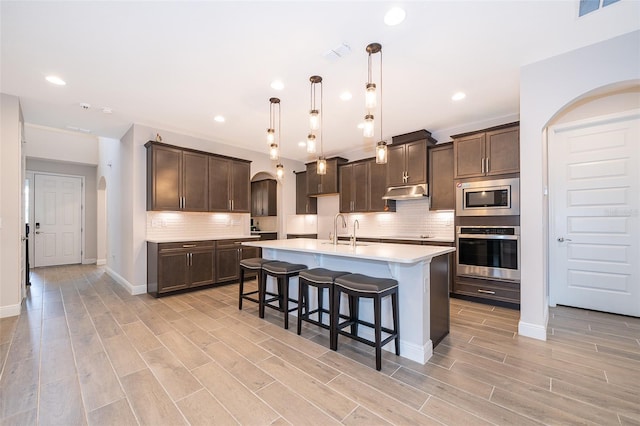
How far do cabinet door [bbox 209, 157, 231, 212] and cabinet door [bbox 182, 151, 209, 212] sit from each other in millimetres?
92

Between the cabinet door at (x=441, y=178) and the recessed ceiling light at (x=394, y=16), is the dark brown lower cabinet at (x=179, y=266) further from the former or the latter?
the recessed ceiling light at (x=394, y=16)

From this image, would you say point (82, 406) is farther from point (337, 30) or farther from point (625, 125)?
point (625, 125)

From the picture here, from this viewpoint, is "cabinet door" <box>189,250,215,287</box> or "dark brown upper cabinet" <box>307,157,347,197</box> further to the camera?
"dark brown upper cabinet" <box>307,157,347,197</box>

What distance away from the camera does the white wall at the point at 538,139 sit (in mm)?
2537

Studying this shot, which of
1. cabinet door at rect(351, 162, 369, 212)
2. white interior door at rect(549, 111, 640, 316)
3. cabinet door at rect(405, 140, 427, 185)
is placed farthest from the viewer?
cabinet door at rect(351, 162, 369, 212)

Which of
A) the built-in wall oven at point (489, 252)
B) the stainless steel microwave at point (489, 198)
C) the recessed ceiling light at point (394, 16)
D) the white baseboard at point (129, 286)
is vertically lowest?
the white baseboard at point (129, 286)

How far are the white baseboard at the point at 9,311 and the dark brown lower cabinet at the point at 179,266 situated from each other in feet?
4.76

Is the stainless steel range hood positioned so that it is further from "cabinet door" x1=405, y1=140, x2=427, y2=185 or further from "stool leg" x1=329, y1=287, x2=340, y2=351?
"stool leg" x1=329, y1=287, x2=340, y2=351

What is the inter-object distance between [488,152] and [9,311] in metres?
6.68

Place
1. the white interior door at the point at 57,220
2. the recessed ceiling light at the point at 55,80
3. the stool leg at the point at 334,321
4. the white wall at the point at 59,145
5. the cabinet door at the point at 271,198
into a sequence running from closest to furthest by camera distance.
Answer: the stool leg at the point at 334,321 → the recessed ceiling light at the point at 55,80 → the white wall at the point at 59,145 → the white interior door at the point at 57,220 → the cabinet door at the point at 271,198

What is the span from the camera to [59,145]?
21.8ft

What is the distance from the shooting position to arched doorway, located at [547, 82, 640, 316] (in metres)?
3.30

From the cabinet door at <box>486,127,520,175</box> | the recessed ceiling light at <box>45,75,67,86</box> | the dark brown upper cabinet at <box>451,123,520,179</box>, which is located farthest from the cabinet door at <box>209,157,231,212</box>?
the cabinet door at <box>486,127,520,175</box>

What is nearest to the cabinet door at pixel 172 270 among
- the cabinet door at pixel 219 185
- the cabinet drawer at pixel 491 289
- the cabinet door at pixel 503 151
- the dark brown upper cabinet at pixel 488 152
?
the cabinet door at pixel 219 185
